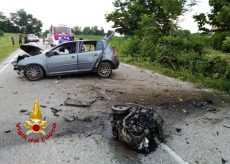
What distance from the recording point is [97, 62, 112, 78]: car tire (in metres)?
11.6

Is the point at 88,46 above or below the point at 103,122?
above

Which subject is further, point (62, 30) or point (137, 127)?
point (62, 30)

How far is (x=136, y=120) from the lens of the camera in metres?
4.84

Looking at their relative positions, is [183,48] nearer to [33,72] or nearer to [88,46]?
[88,46]

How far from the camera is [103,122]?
607 centimetres

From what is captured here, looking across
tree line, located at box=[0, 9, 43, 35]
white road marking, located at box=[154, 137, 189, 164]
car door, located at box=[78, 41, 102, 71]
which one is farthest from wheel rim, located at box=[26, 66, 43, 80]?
tree line, located at box=[0, 9, 43, 35]

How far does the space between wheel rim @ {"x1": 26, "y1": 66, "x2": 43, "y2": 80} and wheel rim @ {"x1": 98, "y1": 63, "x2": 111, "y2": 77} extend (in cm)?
250

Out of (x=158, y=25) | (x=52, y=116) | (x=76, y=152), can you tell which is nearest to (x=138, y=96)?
(x=52, y=116)

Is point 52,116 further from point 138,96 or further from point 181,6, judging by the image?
point 181,6

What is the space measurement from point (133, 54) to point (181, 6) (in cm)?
499

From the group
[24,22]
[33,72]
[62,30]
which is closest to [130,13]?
[62,30]

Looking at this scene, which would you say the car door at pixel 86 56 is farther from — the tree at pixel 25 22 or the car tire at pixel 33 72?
the tree at pixel 25 22

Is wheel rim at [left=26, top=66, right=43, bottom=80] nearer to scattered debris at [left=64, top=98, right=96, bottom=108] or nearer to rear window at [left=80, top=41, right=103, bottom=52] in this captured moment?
rear window at [left=80, top=41, right=103, bottom=52]
